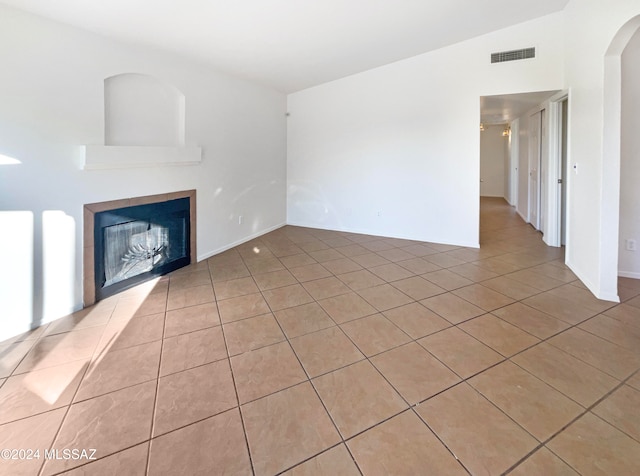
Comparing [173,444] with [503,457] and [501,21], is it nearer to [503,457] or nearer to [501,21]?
[503,457]

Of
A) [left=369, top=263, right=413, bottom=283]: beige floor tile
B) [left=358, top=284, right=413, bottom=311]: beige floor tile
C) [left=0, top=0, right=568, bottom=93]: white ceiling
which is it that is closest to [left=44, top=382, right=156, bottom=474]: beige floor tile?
[left=358, top=284, right=413, bottom=311]: beige floor tile

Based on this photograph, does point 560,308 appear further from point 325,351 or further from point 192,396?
point 192,396

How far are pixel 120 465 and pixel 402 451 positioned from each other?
1236 millimetres

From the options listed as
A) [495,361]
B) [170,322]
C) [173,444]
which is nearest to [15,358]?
[170,322]

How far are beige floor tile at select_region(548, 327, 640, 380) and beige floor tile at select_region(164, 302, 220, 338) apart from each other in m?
2.63

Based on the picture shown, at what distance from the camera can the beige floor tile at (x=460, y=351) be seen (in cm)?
206

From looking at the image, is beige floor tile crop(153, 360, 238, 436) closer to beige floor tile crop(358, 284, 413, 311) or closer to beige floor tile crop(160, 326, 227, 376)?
beige floor tile crop(160, 326, 227, 376)

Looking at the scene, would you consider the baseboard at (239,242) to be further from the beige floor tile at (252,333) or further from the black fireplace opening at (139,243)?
the beige floor tile at (252,333)

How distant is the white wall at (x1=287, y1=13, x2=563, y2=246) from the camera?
4328 mm

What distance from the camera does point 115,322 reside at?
108 inches

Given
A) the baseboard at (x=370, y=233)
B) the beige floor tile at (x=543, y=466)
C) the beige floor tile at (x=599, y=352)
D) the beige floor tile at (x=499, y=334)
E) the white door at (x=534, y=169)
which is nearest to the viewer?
the beige floor tile at (x=543, y=466)

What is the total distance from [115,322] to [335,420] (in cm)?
213

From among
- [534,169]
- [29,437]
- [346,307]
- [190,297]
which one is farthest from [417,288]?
[534,169]

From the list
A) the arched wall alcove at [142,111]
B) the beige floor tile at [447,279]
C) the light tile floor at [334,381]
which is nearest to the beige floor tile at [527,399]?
the light tile floor at [334,381]
